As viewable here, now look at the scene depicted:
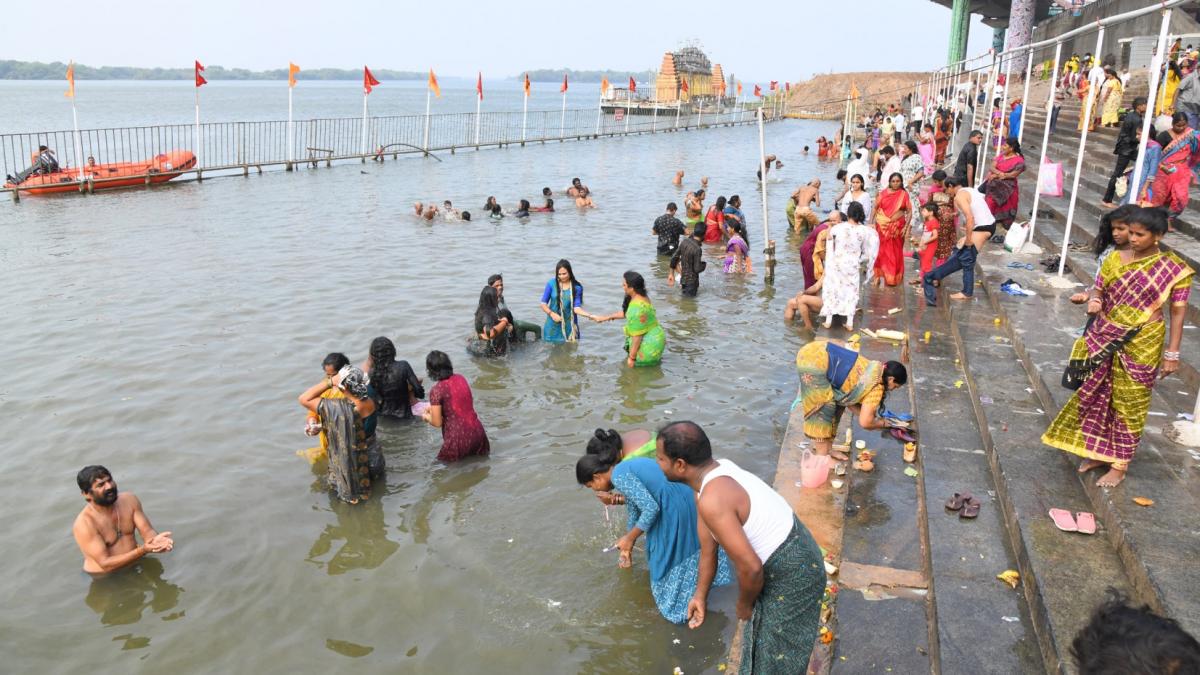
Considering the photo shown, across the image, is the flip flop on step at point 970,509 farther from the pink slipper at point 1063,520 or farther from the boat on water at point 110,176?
the boat on water at point 110,176

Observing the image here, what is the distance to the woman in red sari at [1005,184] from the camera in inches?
403

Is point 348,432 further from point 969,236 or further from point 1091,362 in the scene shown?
point 969,236

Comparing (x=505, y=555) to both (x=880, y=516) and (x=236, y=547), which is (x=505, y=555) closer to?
(x=236, y=547)

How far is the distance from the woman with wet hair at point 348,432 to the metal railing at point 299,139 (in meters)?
19.0

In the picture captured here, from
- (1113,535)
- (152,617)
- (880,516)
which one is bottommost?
(152,617)

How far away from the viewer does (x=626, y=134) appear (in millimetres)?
47719

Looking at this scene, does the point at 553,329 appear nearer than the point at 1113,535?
No

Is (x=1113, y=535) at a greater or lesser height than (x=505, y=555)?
greater

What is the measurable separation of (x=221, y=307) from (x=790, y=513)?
10.4 metres

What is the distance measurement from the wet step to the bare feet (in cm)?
101

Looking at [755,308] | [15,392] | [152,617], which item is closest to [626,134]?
[755,308]

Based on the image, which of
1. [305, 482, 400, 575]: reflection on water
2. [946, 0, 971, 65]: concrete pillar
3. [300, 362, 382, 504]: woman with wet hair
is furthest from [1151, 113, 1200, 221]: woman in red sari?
[946, 0, 971, 65]: concrete pillar

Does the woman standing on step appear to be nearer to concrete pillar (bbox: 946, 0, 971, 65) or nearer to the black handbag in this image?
the black handbag

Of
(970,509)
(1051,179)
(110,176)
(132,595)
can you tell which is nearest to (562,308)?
(132,595)
